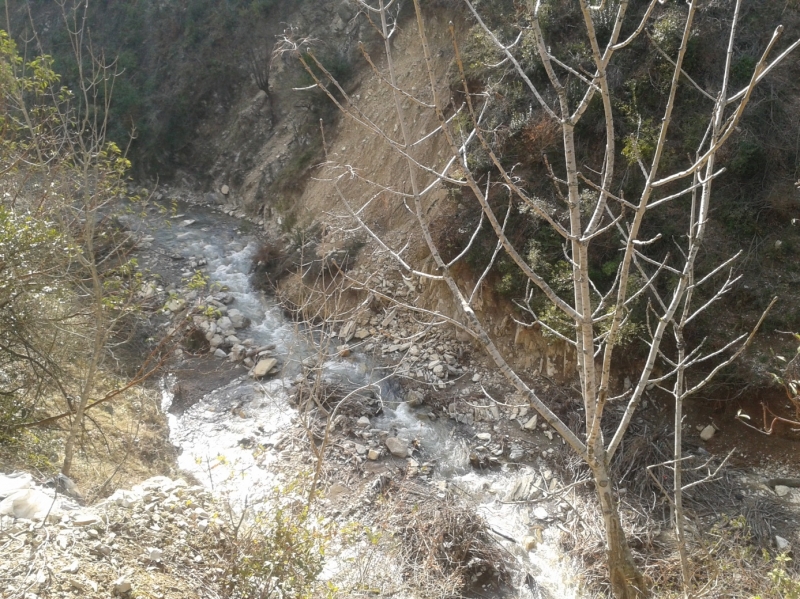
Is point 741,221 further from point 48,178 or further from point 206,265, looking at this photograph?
point 206,265

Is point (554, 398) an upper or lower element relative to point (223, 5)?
lower

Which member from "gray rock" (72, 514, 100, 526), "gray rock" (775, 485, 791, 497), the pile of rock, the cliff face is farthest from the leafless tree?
"gray rock" (72, 514, 100, 526)

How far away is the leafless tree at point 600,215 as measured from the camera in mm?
2818

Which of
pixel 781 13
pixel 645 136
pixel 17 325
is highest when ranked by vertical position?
pixel 17 325

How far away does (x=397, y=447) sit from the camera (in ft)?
23.6

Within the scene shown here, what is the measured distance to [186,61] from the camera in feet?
57.5

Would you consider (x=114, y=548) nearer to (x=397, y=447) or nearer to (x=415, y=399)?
(x=397, y=447)

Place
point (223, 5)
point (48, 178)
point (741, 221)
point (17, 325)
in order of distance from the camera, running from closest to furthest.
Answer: point (17, 325), point (48, 178), point (741, 221), point (223, 5)

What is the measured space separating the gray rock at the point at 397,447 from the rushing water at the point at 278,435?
0.72 ft

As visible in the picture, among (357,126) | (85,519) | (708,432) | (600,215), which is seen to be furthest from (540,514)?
(357,126)

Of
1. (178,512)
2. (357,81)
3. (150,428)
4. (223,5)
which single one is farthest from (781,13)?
(223,5)

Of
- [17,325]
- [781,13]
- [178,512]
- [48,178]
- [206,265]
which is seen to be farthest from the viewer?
[206,265]

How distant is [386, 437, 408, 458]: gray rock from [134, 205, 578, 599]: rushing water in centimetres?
22

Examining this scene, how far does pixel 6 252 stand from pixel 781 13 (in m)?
9.53
